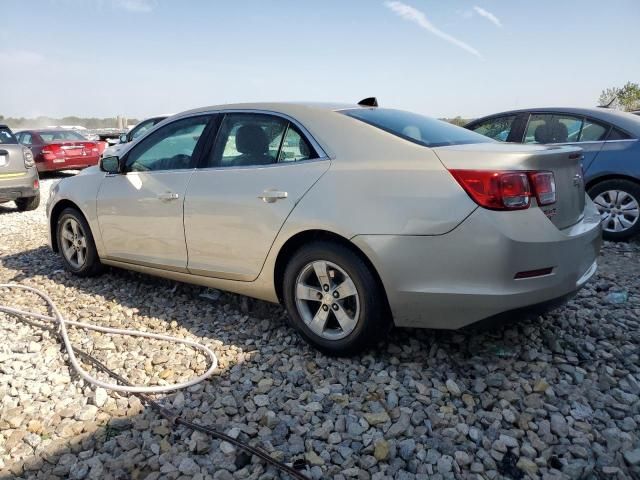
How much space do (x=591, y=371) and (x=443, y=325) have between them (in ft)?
3.00

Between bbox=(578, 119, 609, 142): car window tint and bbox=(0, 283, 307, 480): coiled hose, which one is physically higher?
bbox=(578, 119, 609, 142): car window tint

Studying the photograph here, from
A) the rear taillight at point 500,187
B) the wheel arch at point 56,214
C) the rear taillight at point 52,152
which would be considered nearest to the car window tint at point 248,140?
the rear taillight at point 500,187

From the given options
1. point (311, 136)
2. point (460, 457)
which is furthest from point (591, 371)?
point (311, 136)

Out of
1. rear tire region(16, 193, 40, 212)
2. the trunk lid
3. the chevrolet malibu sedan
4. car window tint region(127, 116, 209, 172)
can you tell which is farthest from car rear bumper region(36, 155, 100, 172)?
the trunk lid

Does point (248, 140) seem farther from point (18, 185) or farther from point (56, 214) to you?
point (18, 185)

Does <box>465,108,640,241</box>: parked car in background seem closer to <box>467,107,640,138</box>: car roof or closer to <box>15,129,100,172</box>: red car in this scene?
<box>467,107,640,138</box>: car roof

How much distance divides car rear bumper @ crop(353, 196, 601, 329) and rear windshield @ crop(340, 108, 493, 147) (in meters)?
0.60

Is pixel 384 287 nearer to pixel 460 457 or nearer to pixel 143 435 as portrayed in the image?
pixel 460 457

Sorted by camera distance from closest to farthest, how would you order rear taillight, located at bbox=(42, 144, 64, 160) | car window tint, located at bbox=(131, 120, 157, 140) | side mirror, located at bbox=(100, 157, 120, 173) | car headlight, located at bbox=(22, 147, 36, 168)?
side mirror, located at bbox=(100, 157, 120, 173) < car headlight, located at bbox=(22, 147, 36, 168) < car window tint, located at bbox=(131, 120, 157, 140) < rear taillight, located at bbox=(42, 144, 64, 160)

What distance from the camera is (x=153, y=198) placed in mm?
3705

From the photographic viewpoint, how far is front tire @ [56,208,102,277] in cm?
445

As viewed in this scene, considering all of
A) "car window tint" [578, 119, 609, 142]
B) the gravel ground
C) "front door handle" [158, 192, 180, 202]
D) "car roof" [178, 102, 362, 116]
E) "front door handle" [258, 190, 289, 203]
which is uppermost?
"car roof" [178, 102, 362, 116]

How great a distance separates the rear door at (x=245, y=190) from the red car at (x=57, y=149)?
11354 millimetres

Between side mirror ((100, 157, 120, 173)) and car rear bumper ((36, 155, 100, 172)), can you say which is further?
car rear bumper ((36, 155, 100, 172))
